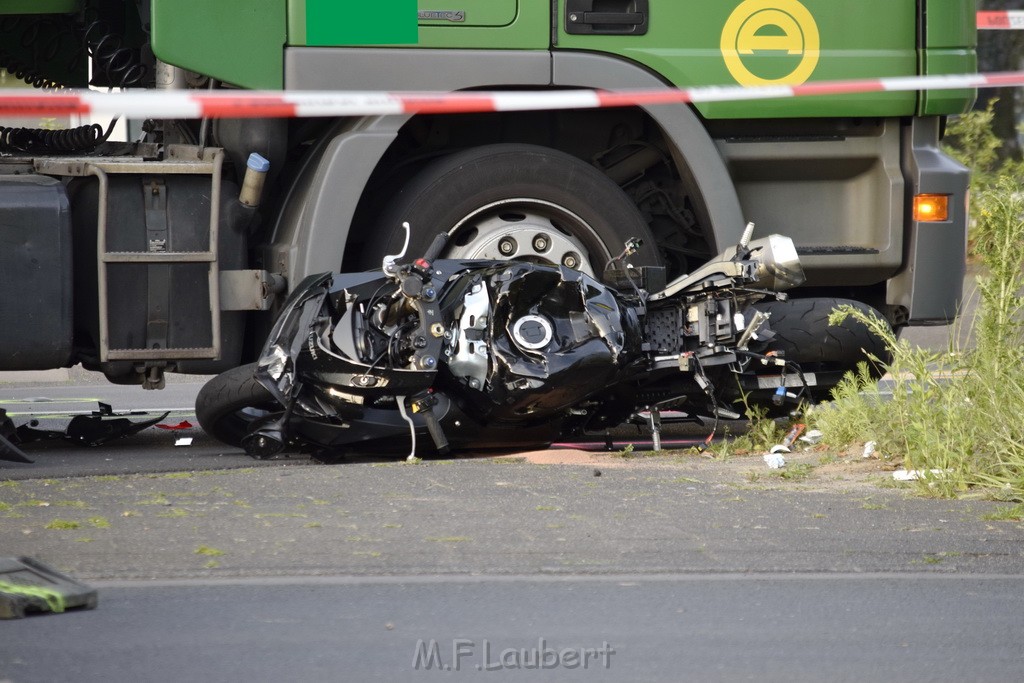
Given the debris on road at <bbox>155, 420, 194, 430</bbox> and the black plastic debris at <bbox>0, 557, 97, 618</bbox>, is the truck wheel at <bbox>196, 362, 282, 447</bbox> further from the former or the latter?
the black plastic debris at <bbox>0, 557, 97, 618</bbox>

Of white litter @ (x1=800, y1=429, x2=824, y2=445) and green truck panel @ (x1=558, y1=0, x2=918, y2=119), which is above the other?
green truck panel @ (x1=558, y1=0, x2=918, y2=119)

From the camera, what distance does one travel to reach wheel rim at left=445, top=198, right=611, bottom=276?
592cm

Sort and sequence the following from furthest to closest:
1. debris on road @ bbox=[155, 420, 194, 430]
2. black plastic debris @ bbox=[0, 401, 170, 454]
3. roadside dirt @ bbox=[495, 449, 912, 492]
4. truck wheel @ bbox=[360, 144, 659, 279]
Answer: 1. debris on road @ bbox=[155, 420, 194, 430]
2. black plastic debris @ bbox=[0, 401, 170, 454]
3. truck wheel @ bbox=[360, 144, 659, 279]
4. roadside dirt @ bbox=[495, 449, 912, 492]

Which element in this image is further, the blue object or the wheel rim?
the wheel rim

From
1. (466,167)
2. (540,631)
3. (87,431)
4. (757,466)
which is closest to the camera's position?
(540,631)

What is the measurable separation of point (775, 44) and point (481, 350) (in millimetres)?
1899

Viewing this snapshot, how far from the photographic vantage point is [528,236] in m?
5.94

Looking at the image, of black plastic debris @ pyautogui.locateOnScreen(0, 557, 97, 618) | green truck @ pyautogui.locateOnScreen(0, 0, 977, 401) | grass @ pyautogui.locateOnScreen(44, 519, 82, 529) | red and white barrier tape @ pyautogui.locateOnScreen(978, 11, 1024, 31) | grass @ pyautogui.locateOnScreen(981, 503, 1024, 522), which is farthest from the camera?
red and white barrier tape @ pyautogui.locateOnScreen(978, 11, 1024, 31)

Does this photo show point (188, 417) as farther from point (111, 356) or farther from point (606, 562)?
point (606, 562)

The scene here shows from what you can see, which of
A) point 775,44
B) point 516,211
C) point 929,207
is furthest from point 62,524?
point 929,207

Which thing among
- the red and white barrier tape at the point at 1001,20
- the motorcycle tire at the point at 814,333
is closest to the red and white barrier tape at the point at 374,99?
the motorcycle tire at the point at 814,333

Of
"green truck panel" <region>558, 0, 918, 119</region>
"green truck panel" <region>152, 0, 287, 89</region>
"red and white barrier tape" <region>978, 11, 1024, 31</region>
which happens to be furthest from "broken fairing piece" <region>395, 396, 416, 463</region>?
"red and white barrier tape" <region>978, 11, 1024, 31</region>

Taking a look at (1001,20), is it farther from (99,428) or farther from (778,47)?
(99,428)

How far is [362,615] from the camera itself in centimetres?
344
